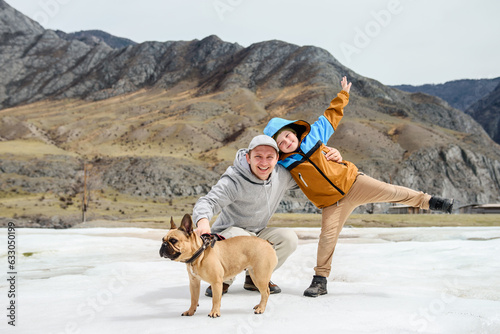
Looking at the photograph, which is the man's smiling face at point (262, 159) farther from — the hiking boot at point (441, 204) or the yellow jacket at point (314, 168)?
the hiking boot at point (441, 204)

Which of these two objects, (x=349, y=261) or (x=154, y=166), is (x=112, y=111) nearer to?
(x=154, y=166)

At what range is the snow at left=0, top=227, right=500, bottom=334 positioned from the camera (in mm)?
3721

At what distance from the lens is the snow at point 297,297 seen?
3.72m

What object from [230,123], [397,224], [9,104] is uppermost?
[9,104]

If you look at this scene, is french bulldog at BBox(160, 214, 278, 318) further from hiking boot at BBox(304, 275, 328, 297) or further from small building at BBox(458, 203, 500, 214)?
small building at BBox(458, 203, 500, 214)

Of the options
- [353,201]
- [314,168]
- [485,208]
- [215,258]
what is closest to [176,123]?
[485,208]

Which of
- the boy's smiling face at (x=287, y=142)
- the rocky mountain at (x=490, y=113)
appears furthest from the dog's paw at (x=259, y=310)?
the rocky mountain at (x=490, y=113)

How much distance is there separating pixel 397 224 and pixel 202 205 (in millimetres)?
22683

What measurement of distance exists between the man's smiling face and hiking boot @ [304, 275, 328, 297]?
1552mm

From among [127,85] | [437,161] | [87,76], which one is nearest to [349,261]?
[437,161]

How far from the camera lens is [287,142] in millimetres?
5156

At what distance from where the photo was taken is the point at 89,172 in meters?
65.8

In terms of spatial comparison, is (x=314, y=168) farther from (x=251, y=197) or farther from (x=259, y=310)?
(x=259, y=310)

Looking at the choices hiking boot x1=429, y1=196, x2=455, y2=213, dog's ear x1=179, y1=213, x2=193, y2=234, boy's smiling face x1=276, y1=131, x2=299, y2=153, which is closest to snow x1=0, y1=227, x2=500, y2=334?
dog's ear x1=179, y1=213, x2=193, y2=234
